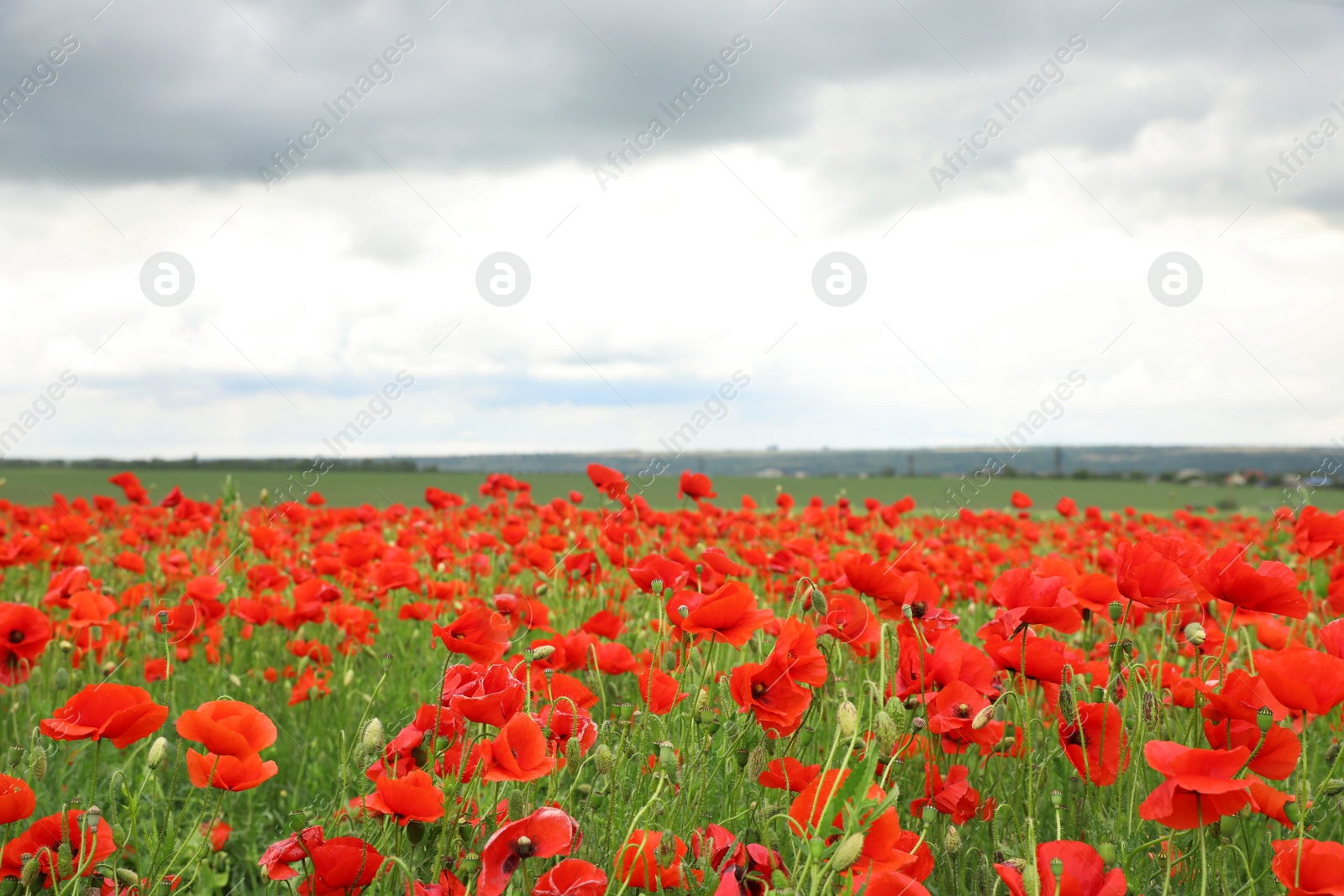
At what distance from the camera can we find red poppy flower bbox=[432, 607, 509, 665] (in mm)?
1737

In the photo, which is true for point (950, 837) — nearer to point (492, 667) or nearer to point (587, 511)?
point (492, 667)

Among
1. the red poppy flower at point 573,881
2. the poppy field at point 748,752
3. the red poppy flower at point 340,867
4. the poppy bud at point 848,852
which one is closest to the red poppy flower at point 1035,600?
the poppy field at point 748,752

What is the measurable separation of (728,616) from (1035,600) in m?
0.67

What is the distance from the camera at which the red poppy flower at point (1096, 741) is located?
172 centimetres

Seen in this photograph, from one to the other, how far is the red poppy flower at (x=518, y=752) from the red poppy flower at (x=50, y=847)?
678mm

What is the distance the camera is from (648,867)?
1.33 m

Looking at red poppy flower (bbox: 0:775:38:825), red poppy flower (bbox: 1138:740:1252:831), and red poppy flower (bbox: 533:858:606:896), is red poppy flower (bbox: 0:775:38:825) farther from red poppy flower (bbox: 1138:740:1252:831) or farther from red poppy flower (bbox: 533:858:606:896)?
red poppy flower (bbox: 1138:740:1252:831)

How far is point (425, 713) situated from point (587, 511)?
543 centimetres

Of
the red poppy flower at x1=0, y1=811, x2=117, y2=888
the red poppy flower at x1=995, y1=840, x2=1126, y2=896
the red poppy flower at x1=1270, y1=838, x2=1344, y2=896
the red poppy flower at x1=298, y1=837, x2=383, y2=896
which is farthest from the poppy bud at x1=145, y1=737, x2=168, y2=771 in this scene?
the red poppy flower at x1=1270, y1=838, x2=1344, y2=896

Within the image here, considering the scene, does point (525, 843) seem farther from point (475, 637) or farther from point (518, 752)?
point (475, 637)

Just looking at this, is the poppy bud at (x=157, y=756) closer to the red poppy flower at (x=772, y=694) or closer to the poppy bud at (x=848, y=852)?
the red poppy flower at (x=772, y=694)

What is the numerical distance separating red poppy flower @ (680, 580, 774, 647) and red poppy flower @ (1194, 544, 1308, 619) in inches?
36.2

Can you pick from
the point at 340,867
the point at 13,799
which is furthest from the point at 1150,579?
the point at 13,799

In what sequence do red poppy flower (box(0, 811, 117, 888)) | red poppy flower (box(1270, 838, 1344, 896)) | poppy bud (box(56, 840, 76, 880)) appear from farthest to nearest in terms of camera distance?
1. red poppy flower (box(0, 811, 117, 888))
2. poppy bud (box(56, 840, 76, 880))
3. red poppy flower (box(1270, 838, 1344, 896))
